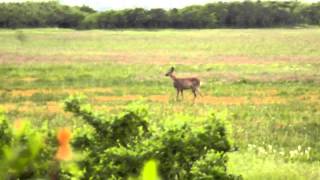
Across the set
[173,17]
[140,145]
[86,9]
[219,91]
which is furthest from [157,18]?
[140,145]

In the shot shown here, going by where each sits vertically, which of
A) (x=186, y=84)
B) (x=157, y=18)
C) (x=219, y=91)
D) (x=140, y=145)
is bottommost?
(x=157, y=18)

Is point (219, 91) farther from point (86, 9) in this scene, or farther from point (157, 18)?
point (86, 9)

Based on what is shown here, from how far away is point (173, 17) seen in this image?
9462 cm

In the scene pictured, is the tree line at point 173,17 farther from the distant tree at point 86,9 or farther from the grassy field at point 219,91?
the grassy field at point 219,91

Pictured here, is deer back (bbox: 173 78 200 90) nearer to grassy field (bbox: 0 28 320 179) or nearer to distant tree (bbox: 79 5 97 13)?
grassy field (bbox: 0 28 320 179)

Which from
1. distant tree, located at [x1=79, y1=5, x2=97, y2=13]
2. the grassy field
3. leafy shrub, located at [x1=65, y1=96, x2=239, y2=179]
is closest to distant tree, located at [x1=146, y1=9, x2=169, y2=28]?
distant tree, located at [x1=79, y1=5, x2=97, y2=13]

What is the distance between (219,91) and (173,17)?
71.1m

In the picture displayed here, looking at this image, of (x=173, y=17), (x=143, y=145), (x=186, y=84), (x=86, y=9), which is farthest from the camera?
(x=86, y=9)

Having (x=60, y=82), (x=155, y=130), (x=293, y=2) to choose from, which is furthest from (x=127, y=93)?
(x=293, y=2)

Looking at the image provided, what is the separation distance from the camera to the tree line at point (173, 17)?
93.2m

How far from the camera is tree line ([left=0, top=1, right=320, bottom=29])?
9319 cm

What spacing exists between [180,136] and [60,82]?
22.8 m

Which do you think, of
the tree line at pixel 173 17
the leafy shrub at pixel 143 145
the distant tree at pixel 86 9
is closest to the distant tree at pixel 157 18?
the tree line at pixel 173 17

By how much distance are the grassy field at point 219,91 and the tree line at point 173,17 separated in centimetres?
3889
